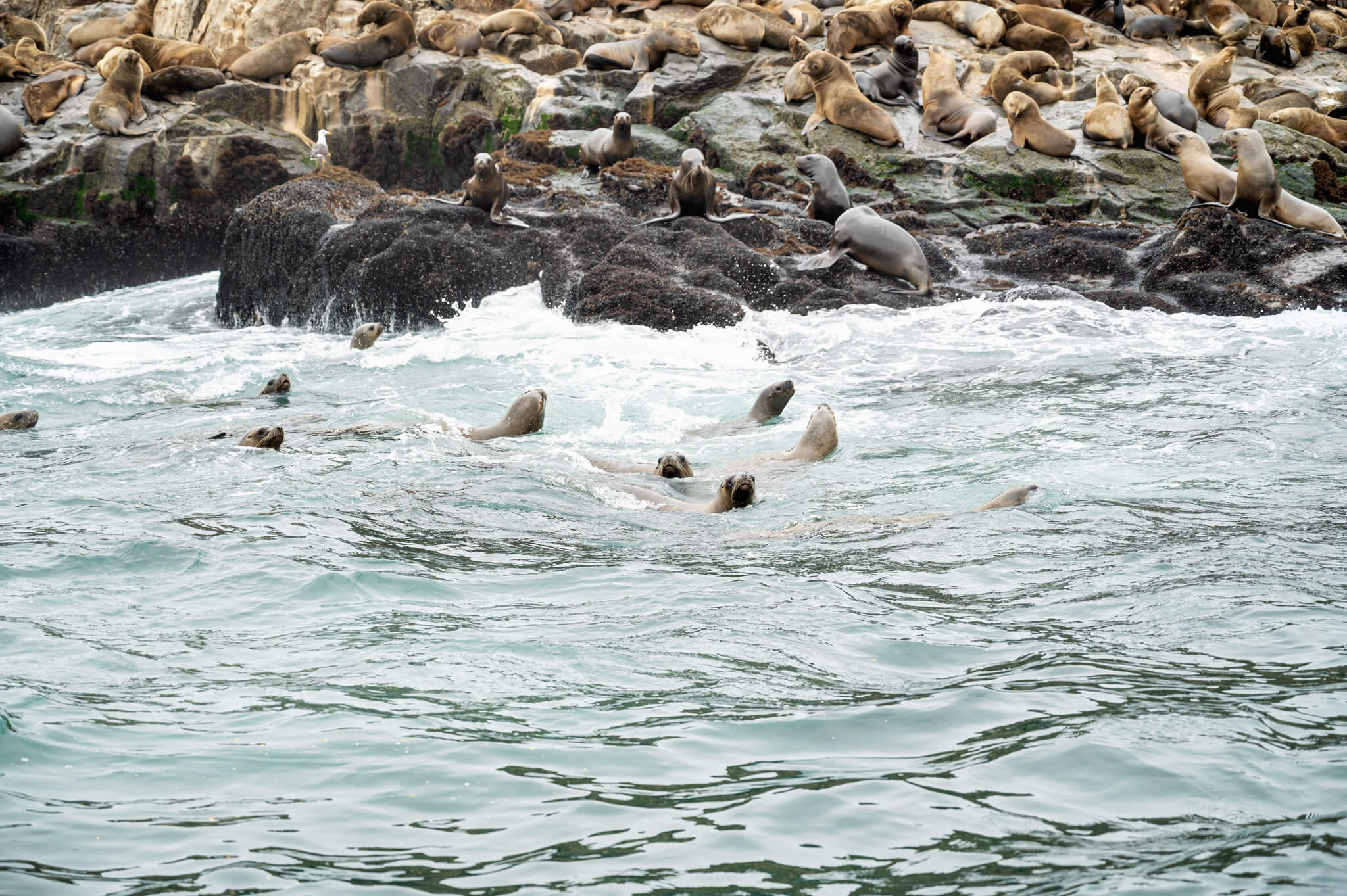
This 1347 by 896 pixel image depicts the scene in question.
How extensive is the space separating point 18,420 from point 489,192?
5678 mm

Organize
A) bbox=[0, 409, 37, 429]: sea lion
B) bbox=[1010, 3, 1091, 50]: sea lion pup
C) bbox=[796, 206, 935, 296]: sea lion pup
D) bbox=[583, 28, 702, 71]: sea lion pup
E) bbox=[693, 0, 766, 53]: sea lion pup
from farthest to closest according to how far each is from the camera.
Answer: bbox=[1010, 3, 1091, 50]: sea lion pup → bbox=[693, 0, 766, 53]: sea lion pup → bbox=[583, 28, 702, 71]: sea lion pup → bbox=[796, 206, 935, 296]: sea lion pup → bbox=[0, 409, 37, 429]: sea lion

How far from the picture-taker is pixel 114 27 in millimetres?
21297

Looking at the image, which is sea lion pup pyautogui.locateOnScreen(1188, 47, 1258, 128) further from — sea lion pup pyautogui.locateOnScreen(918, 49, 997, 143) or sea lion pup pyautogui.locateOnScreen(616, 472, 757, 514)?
sea lion pup pyautogui.locateOnScreen(616, 472, 757, 514)

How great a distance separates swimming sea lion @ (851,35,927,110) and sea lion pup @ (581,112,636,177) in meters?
3.81

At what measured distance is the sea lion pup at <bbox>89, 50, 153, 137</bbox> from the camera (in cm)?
1695

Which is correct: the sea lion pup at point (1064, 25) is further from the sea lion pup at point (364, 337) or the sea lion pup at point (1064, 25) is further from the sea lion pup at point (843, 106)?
the sea lion pup at point (364, 337)

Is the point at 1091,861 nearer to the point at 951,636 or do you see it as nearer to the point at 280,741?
the point at 951,636

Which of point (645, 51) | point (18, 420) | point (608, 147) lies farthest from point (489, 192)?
point (645, 51)

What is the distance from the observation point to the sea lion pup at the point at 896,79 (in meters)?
16.7

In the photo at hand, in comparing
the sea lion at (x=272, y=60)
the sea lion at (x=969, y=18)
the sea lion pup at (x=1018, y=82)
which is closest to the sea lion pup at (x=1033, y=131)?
the sea lion pup at (x=1018, y=82)

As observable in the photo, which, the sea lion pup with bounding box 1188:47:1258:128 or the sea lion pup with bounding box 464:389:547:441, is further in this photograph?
the sea lion pup with bounding box 1188:47:1258:128

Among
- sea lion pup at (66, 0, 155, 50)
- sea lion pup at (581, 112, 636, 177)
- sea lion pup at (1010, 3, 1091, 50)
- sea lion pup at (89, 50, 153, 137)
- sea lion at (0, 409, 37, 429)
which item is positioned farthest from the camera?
sea lion pup at (66, 0, 155, 50)

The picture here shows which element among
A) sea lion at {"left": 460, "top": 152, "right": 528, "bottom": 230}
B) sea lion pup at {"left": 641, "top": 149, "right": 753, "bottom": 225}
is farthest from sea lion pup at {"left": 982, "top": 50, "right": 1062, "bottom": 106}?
sea lion at {"left": 460, "top": 152, "right": 528, "bottom": 230}

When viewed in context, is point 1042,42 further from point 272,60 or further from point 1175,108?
point 272,60
